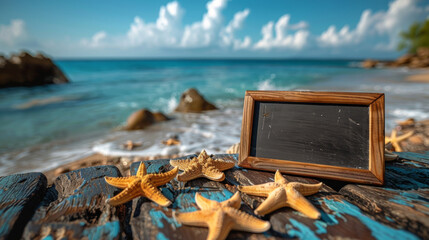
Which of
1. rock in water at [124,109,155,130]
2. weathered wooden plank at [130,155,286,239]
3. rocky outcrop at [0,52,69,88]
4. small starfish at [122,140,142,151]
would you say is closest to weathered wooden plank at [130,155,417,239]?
weathered wooden plank at [130,155,286,239]

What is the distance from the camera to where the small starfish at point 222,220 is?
1062 millimetres

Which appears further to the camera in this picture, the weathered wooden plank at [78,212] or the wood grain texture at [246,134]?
the wood grain texture at [246,134]

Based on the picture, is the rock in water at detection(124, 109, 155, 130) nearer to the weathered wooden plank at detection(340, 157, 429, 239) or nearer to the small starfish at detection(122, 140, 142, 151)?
the small starfish at detection(122, 140, 142, 151)

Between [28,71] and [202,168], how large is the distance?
3380cm

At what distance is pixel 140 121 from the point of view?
8109 mm

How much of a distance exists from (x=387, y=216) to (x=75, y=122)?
11.3m

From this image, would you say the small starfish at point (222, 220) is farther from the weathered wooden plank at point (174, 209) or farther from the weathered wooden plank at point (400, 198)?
the weathered wooden plank at point (400, 198)

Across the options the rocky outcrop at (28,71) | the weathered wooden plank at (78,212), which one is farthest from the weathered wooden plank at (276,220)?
the rocky outcrop at (28,71)

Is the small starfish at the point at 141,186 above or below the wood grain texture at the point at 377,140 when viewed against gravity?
below

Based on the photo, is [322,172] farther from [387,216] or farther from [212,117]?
[212,117]

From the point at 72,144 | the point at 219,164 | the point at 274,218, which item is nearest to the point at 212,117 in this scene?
the point at 72,144

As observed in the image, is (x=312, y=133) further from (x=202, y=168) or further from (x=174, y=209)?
(x=174, y=209)

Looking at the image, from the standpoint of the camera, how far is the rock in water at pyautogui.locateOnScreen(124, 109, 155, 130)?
8.00 meters

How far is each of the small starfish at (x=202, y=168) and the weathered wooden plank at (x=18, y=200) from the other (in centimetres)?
91
